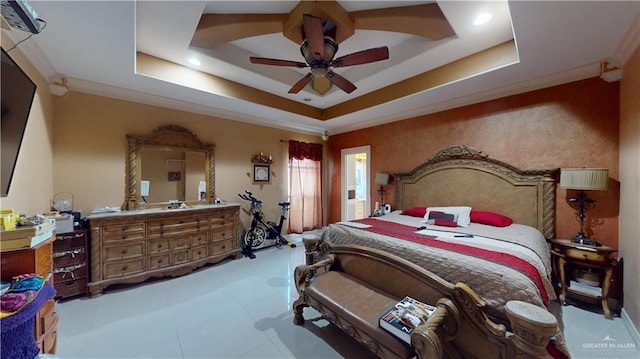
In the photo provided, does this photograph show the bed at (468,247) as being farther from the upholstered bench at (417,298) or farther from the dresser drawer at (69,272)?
the dresser drawer at (69,272)

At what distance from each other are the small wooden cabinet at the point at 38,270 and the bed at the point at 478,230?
7.52 ft

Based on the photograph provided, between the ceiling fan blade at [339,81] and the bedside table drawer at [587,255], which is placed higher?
the ceiling fan blade at [339,81]

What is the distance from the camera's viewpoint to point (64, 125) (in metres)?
2.84

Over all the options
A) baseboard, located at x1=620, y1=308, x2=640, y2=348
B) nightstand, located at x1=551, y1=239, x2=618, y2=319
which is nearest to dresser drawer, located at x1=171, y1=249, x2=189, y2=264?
nightstand, located at x1=551, y1=239, x2=618, y2=319

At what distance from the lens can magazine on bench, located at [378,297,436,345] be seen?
1423 mm

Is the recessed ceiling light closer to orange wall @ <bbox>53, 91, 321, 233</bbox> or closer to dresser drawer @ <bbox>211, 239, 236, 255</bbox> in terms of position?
orange wall @ <bbox>53, 91, 321, 233</bbox>

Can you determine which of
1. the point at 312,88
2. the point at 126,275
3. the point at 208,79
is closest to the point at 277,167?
the point at 312,88

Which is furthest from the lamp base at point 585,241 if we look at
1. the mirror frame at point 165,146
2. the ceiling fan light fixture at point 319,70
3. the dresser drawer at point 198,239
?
the mirror frame at point 165,146

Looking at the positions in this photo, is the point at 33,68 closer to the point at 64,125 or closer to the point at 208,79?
the point at 64,125

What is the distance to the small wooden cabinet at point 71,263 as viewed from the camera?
2.46 m

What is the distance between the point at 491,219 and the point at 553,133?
1318mm

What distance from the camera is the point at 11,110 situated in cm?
157

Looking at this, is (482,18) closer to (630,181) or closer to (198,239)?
(630,181)

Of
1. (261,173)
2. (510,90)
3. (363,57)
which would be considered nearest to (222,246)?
(261,173)
